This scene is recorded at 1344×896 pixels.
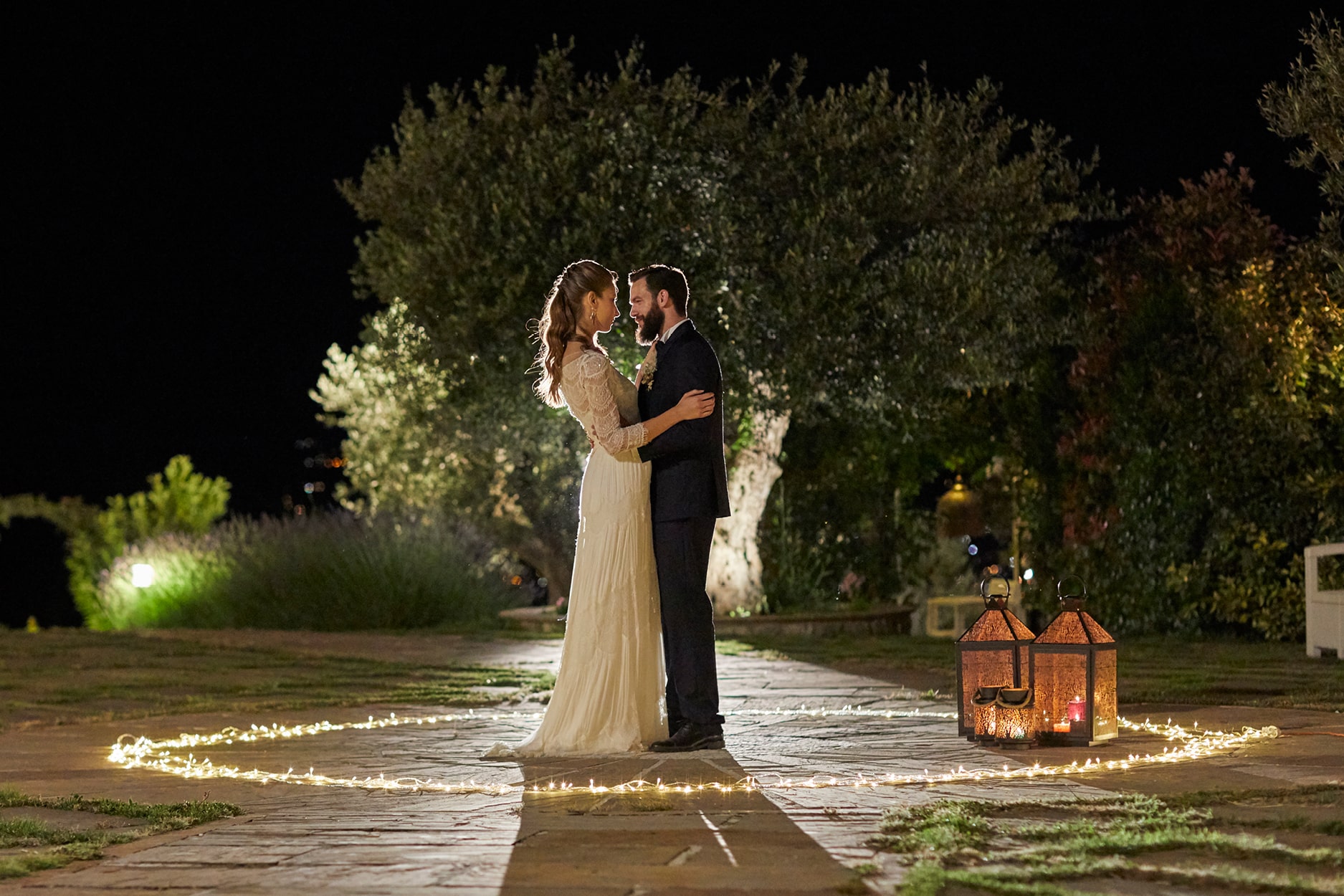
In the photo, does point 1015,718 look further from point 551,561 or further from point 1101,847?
point 551,561

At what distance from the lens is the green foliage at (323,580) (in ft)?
52.7

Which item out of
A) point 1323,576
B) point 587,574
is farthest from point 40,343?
point 587,574

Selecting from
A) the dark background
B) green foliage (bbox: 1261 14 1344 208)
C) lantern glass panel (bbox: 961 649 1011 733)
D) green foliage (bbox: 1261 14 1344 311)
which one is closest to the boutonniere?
lantern glass panel (bbox: 961 649 1011 733)

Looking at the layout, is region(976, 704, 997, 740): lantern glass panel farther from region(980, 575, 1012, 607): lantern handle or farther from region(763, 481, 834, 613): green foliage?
region(763, 481, 834, 613): green foliage

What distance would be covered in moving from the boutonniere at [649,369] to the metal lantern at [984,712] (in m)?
1.70

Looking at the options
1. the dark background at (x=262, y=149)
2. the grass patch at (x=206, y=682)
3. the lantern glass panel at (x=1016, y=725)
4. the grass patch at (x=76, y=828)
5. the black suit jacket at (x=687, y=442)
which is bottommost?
the grass patch at (x=206, y=682)

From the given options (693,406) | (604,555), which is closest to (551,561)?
(604,555)

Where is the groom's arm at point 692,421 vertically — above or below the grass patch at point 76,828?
above

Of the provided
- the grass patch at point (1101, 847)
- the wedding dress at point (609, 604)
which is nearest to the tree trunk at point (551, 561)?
the wedding dress at point (609, 604)

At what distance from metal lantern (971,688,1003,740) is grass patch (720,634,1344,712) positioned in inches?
77.4

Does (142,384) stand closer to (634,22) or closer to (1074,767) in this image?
(634,22)

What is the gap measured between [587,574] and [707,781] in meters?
1.34

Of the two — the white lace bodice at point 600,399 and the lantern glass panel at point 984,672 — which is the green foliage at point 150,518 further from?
the lantern glass panel at point 984,672

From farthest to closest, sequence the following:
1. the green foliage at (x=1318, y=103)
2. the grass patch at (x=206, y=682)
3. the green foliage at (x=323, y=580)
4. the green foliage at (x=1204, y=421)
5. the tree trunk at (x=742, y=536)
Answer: the green foliage at (x=323, y=580) → the tree trunk at (x=742, y=536) → the green foliage at (x=1204, y=421) → the green foliage at (x=1318, y=103) → the grass patch at (x=206, y=682)
